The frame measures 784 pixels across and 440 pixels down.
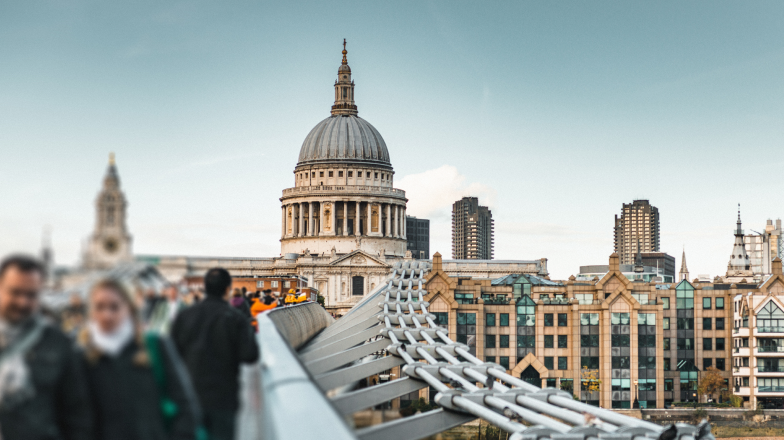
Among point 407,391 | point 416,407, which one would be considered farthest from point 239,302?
point 416,407

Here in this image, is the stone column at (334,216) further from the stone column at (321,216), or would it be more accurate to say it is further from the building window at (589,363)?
the building window at (589,363)

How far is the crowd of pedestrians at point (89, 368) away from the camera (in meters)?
3.75

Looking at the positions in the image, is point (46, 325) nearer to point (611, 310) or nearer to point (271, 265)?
point (611, 310)

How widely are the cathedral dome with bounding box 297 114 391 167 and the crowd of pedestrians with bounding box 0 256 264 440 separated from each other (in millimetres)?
149983

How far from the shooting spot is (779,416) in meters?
71.5

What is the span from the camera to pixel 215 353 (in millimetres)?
5246

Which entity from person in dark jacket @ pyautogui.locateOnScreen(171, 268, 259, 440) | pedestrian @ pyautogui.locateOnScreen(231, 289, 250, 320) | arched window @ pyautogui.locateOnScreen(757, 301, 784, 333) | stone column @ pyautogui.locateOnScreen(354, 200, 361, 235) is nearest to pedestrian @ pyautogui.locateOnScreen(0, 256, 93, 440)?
person in dark jacket @ pyautogui.locateOnScreen(171, 268, 259, 440)

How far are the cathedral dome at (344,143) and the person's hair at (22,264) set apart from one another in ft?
493

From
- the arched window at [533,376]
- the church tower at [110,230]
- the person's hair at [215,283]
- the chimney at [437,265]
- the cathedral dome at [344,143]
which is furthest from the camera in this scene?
the cathedral dome at [344,143]

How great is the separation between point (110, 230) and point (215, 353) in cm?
140

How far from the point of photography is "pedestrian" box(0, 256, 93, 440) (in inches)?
147

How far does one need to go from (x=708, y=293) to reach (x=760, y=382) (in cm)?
909

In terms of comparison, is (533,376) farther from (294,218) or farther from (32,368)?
(294,218)

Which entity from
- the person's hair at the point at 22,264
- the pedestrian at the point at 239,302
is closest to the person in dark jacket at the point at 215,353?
the person's hair at the point at 22,264
